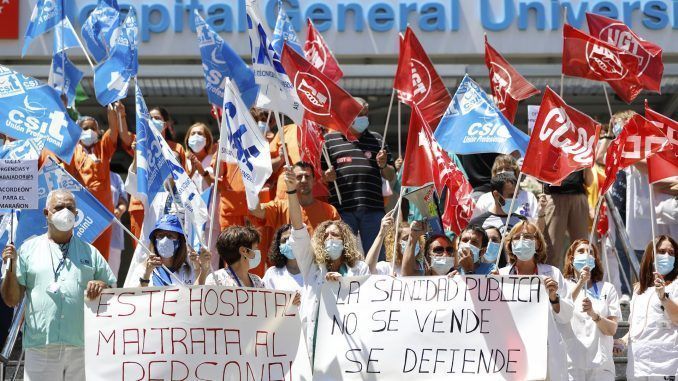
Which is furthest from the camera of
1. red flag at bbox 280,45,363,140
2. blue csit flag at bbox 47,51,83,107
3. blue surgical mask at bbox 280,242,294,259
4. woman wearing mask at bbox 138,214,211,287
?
blue csit flag at bbox 47,51,83,107

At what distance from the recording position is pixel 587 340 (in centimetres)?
962

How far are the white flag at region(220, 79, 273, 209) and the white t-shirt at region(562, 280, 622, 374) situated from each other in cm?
225

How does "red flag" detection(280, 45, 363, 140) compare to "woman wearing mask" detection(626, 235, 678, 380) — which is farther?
"red flag" detection(280, 45, 363, 140)

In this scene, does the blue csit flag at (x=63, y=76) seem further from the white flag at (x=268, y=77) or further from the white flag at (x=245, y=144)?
the white flag at (x=245, y=144)

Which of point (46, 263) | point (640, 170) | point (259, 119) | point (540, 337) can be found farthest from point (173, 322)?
point (640, 170)

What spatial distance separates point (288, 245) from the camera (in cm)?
998

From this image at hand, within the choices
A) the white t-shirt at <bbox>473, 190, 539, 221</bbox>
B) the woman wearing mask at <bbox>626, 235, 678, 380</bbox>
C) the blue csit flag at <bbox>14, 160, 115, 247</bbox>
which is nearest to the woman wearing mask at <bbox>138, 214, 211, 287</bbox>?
the blue csit flag at <bbox>14, 160, 115, 247</bbox>

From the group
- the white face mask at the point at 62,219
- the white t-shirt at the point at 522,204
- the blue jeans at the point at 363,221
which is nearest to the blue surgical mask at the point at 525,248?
the white t-shirt at the point at 522,204

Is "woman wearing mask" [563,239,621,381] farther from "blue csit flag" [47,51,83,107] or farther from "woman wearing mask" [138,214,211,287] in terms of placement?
"blue csit flag" [47,51,83,107]

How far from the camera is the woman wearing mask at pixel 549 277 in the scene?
29.6ft

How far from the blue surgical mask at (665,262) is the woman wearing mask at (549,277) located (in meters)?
0.86

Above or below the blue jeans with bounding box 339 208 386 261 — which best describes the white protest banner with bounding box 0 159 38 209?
below

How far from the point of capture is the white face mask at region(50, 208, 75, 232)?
29.7 ft

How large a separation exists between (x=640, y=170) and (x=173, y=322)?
5.05 m
